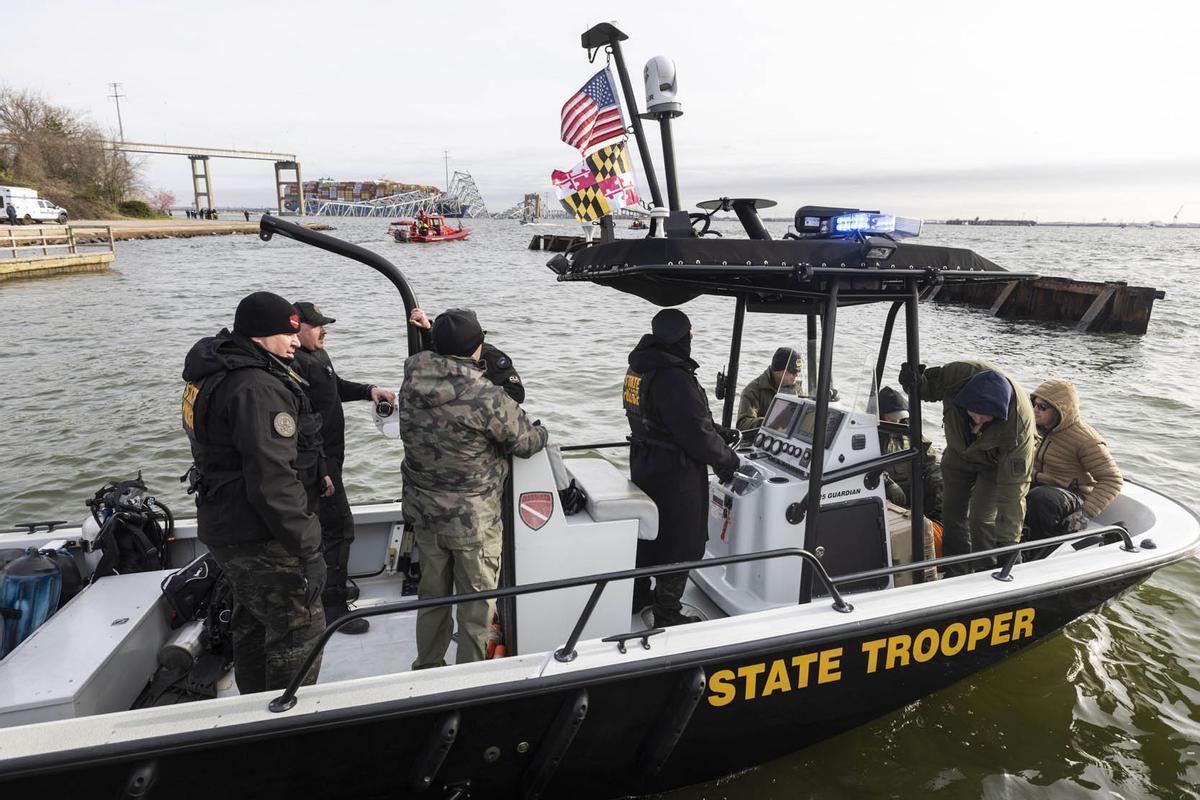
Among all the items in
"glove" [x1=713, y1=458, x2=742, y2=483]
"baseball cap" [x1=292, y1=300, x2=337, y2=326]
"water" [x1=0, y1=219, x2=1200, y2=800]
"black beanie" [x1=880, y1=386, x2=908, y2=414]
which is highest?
"baseball cap" [x1=292, y1=300, x2=337, y2=326]

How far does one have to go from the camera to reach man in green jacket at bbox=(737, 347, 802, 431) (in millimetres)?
4598

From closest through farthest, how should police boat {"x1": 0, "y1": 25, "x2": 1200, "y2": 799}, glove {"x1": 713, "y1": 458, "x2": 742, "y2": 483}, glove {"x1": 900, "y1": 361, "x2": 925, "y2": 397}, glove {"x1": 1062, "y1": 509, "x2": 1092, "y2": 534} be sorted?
police boat {"x1": 0, "y1": 25, "x2": 1200, "y2": 799} < glove {"x1": 713, "y1": 458, "x2": 742, "y2": 483} < glove {"x1": 900, "y1": 361, "x2": 925, "y2": 397} < glove {"x1": 1062, "y1": 509, "x2": 1092, "y2": 534}

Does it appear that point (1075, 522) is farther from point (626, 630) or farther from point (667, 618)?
point (626, 630)

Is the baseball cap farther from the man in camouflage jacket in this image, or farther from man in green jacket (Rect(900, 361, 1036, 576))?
man in green jacket (Rect(900, 361, 1036, 576))

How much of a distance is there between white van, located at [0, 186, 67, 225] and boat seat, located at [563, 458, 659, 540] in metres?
42.7

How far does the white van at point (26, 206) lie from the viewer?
33812mm

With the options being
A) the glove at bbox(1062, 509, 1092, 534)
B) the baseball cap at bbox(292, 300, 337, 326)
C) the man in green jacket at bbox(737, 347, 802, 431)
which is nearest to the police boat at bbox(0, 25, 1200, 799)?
the glove at bbox(1062, 509, 1092, 534)

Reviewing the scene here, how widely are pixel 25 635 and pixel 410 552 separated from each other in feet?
6.49

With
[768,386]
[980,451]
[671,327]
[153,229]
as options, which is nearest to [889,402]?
[980,451]

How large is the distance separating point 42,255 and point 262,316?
31.9 m

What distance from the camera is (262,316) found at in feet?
9.13

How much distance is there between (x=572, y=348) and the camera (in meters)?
15.2

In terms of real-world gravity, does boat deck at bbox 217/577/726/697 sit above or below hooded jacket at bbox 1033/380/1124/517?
below

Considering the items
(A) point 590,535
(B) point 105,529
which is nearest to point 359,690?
(A) point 590,535
